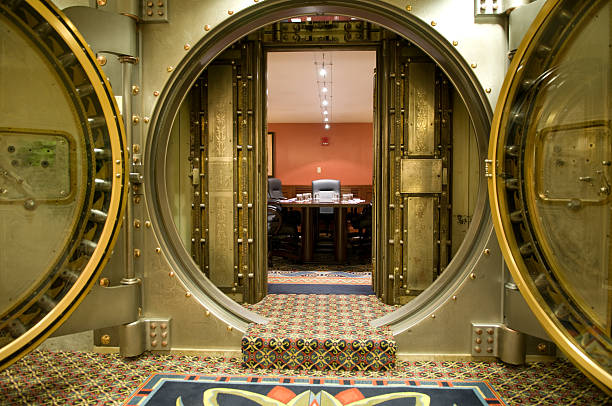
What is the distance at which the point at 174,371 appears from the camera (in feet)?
7.49

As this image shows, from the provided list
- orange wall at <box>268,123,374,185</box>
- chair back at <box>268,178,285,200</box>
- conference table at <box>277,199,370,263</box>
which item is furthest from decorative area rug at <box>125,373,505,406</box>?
orange wall at <box>268,123,374,185</box>

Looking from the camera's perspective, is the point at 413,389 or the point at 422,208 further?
the point at 422,208

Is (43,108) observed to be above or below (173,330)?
above

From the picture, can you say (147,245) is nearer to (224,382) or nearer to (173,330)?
(173,330)

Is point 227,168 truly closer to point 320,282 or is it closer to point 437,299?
point 320,282

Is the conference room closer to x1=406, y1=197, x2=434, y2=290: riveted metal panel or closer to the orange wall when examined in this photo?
the orange wall

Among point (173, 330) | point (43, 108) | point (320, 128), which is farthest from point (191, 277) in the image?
point (320, 128)

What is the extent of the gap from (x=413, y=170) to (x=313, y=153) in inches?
309

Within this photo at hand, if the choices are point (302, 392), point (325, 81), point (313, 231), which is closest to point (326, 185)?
point (325, 81)

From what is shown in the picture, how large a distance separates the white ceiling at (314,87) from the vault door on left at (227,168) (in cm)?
227

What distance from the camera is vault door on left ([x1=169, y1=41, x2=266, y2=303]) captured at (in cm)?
349

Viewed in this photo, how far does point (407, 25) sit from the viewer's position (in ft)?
7.84

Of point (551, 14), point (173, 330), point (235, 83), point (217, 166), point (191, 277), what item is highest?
point (235, 83)

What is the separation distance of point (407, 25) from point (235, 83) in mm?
1593
